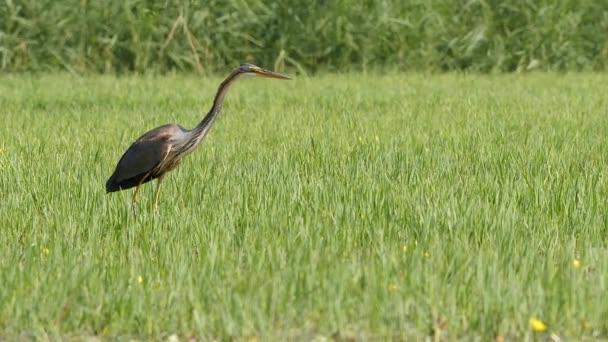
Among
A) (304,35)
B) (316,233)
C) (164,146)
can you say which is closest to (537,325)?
(316,233)

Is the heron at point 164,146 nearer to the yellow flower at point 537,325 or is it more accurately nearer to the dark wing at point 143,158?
the dark wing at point 143,158

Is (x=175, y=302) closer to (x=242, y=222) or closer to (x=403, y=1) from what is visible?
(x=242, y=222)

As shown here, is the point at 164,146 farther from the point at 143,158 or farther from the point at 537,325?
the point at 537,325

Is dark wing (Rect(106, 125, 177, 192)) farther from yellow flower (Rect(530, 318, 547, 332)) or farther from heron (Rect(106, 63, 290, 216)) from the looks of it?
yellow flower (Rect(530, 318, 547, 332))

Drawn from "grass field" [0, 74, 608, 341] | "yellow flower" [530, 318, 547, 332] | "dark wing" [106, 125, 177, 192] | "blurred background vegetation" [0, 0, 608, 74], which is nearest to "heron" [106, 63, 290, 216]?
"dark wing" [106, 125, 177, 192]

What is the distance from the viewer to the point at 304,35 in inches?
532

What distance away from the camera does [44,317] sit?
11.1ft

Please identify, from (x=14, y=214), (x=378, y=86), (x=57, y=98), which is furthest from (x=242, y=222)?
(x=378, y=86)

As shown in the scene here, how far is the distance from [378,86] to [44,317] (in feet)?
27.6

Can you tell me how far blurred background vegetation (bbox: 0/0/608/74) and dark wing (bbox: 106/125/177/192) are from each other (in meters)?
8.11

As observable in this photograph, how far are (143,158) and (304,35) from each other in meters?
8.75

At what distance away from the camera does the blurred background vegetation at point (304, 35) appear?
13156 millimetres

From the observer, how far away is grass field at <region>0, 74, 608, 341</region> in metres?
3.36

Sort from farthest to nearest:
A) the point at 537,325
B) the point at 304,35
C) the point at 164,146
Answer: the point at 304,35, the point at 164,146, the point at 537,325
